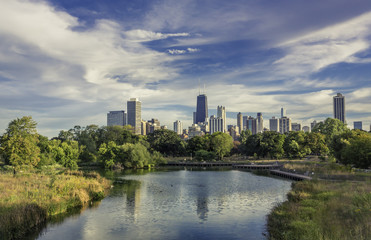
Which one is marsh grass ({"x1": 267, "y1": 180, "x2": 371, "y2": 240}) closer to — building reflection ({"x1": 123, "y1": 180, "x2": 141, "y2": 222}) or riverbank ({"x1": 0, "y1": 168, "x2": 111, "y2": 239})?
building reflection ({"x1": 123, "y1": 180, "x2": 141, "y2": 222})

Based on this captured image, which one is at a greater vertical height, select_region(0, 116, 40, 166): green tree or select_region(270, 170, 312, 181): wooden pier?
select_region(0, 116, 40, 166): green tree

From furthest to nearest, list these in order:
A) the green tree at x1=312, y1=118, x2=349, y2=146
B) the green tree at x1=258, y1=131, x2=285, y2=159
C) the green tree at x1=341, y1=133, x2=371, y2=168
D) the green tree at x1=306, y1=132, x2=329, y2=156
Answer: the green tree at x1=312, y1=118, x2=349, y2=146 → the green tree at x1=258, y1=131, x2=285, y2=159 → the green tree at x1=306, y1=132, x2=329, y2=156 → the green tree at x1=341, y1=133, x2=371, y2=168

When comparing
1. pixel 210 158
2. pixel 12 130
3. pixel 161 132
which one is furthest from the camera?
pixel 161 132

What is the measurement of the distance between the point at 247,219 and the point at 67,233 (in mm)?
15609

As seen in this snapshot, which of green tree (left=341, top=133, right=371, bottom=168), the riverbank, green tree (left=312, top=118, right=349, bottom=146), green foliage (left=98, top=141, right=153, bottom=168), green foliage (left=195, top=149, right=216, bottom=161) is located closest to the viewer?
the riverbank

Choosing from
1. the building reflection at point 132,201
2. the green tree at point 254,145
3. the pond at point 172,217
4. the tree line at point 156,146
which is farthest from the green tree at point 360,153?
the green tree at point 254,145

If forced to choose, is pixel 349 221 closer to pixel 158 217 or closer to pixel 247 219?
pixel 247 219

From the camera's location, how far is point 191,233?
76.4 feet

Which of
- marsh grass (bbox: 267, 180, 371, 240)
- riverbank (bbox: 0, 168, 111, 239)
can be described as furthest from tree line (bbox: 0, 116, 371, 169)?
marsh grass (bbox: 267, 180, 371, 240)

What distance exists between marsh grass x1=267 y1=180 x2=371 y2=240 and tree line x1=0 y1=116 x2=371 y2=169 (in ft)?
94.7

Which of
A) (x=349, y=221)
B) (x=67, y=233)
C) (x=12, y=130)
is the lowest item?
(x=67, y=233)

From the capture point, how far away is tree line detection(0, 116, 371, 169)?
46.3 meters

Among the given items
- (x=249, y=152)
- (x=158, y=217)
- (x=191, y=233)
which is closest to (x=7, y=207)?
(x=158, y=217)

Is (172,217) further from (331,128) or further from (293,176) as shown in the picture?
(331,128)
